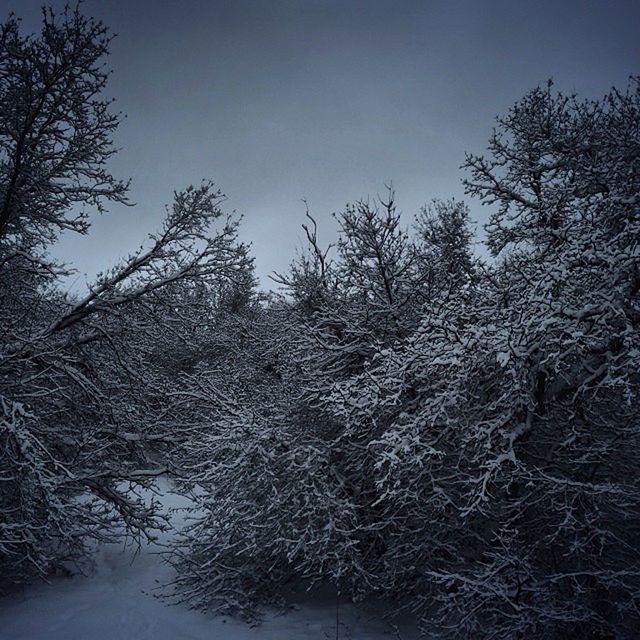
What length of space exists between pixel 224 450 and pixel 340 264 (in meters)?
3.98

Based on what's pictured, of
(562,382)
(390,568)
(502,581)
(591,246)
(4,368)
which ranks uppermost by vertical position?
(591,246)

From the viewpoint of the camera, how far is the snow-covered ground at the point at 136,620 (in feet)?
17.9

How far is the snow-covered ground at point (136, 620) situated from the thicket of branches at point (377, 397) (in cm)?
39

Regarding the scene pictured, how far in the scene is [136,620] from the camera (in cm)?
590

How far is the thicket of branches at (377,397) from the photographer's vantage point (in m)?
4.04

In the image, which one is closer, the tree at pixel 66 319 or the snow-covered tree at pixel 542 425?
the snow-covered tree at pixel 542 425

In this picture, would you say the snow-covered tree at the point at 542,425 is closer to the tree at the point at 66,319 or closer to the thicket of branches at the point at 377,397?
the thicket of branches at the point at 377,397

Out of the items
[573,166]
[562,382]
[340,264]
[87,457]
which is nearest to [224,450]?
[87,457]

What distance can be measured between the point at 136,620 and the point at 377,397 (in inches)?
193

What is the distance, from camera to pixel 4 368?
548cm

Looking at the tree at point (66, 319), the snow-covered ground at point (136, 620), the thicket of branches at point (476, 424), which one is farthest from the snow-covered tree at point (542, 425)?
the tree at point (66, 319)

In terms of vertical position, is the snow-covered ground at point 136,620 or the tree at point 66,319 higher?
the tree at point 66,319

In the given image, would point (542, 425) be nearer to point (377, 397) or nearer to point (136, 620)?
point (377, 397)

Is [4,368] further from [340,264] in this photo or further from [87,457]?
[340,264]
